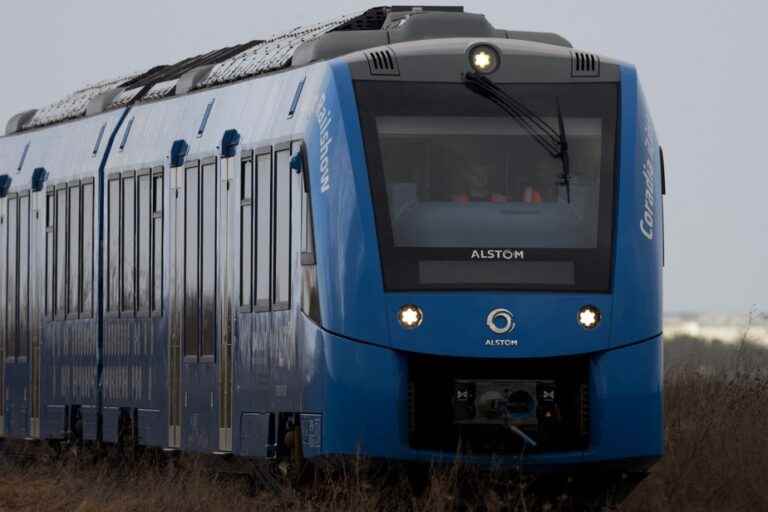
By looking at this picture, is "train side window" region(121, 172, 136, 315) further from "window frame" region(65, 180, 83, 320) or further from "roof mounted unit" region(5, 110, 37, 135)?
"roof mounted unit" region(5, 110, 37, 135)

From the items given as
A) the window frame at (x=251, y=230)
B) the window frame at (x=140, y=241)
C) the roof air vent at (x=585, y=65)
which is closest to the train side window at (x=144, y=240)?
the window frame at (x=140, y=241)

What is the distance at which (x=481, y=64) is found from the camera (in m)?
16.3

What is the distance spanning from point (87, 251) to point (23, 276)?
2.28m

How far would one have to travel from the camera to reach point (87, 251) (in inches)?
888

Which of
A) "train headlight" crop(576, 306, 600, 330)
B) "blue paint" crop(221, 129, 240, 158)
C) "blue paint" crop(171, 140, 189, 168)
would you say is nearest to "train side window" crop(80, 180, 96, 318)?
"blue paint" crop(171, 140, 189, 168)

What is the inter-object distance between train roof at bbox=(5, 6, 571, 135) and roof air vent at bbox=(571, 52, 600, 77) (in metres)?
1.51

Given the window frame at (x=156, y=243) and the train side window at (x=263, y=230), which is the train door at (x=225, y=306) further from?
the window frame at (x=156, y=243)

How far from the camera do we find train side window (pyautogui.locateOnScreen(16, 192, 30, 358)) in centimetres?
2453

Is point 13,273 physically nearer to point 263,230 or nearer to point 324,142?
point 263,230

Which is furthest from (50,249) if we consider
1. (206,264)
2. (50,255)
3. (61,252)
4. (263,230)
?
(263,230)

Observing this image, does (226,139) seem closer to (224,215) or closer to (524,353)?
(224,215)

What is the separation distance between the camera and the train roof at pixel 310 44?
1742 centimetres

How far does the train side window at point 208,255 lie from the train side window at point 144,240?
5.43ft

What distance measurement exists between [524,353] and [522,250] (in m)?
0.68
